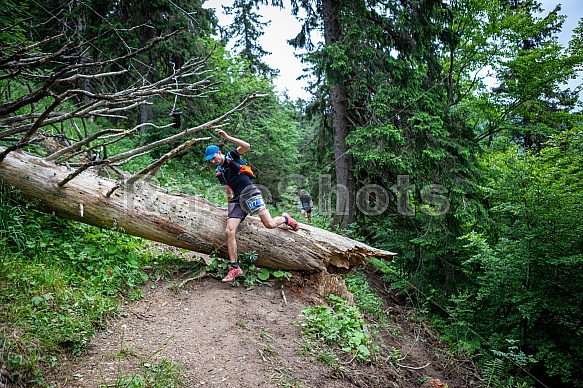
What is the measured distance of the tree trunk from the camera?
11195mm

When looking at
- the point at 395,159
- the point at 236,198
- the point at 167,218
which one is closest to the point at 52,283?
the point at 167,218

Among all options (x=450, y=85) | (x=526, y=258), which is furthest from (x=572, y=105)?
(x=526, y=258)

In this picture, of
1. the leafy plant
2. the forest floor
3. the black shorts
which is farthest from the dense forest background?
the leafy plant

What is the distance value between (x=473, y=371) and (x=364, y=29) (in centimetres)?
913

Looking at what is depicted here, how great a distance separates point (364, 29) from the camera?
33.3ft

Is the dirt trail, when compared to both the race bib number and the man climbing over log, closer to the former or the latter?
the man climbing over log

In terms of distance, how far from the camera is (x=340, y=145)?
11375 millimetres

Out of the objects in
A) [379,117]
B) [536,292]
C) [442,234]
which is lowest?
[536,292]

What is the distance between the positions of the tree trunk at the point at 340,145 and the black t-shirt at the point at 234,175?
239 inches

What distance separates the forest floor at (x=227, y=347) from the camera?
3.58 meters

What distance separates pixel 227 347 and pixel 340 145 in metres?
8.36

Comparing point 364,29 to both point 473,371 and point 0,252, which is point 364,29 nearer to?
point 473,371

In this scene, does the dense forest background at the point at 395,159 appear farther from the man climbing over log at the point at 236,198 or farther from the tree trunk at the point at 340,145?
the man climbing over log at the point at 236,198

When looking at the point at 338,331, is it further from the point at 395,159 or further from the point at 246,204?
the point at 395,159
